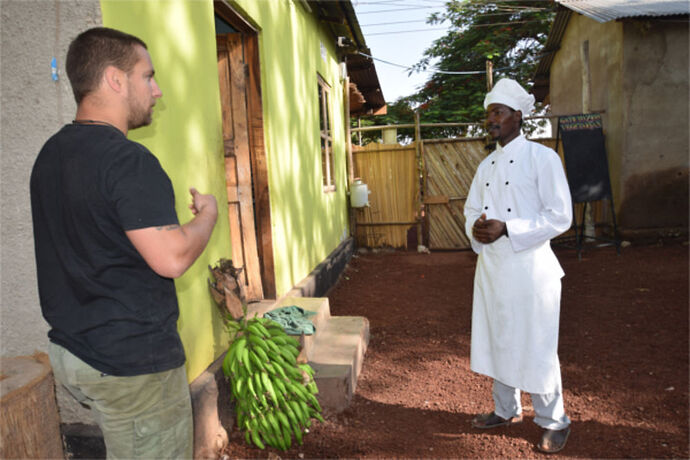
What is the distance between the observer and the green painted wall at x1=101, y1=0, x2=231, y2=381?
A: 2432 millimetres

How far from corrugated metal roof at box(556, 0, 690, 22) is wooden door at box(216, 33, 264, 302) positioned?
23.3 feet

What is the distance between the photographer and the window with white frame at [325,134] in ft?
24.4

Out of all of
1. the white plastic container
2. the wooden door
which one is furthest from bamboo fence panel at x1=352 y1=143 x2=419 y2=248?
the wooden door

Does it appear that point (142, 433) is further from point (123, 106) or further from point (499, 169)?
point (499, 169)

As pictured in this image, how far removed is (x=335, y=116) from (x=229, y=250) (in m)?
5.95

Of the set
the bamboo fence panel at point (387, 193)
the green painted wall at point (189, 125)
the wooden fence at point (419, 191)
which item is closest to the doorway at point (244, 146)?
the green painted wall at point (189, 125)

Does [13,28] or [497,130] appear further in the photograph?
[497,130]

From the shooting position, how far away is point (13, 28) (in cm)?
206

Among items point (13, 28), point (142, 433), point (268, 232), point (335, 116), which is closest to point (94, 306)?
point (142, 433)

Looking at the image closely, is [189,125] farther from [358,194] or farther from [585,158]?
[585,158]

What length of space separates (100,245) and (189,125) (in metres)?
1.63

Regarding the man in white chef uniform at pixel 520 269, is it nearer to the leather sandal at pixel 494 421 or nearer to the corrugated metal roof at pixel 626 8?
the leather sandal at pixel 494 421

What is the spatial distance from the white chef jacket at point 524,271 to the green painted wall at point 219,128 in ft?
5.93

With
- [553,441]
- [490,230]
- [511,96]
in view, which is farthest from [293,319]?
[511,96]
